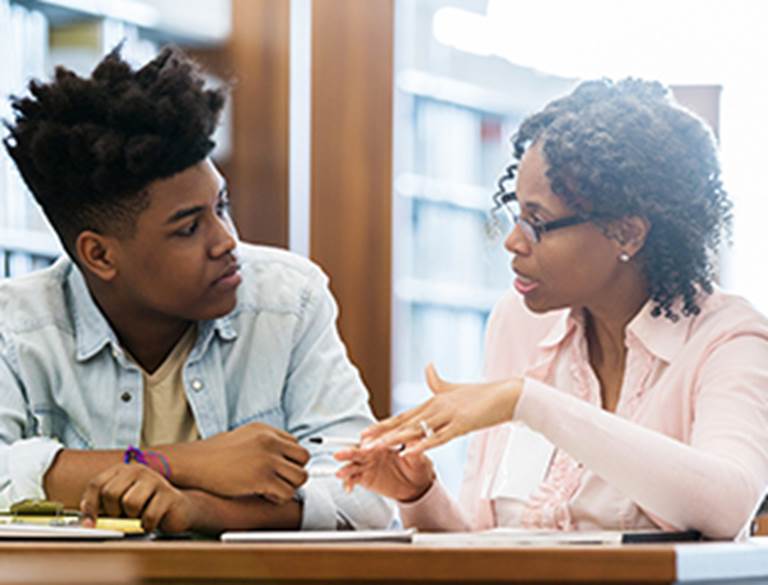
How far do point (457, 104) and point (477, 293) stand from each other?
1.99 ft

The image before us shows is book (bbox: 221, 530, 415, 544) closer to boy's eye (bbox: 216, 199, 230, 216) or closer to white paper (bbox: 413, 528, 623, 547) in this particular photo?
white paper (bbox: 413, 528, 623, 547)

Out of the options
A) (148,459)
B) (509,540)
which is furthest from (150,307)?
(509,540)

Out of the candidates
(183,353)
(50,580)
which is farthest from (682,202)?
(50,580)

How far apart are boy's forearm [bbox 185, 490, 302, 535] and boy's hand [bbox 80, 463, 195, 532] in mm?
27

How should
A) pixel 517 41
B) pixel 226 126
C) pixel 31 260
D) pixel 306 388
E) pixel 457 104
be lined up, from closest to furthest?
pixel 306 388, pixel 31 260, pixel 226 126, pixel 517 41, pixel 457 104

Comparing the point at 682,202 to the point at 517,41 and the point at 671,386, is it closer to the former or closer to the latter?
the point at 671,386

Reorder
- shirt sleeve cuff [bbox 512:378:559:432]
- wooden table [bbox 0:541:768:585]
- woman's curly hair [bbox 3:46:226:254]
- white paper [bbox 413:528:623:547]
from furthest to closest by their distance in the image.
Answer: woman's curly hair [bbox 3:46:226:254]
shirt sleeve cuff [bbox 512:378:559:432]
white paper [bbox 413:528:623:547]
wooden table [bbox 0:541:768:585]

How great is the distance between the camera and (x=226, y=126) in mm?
3109

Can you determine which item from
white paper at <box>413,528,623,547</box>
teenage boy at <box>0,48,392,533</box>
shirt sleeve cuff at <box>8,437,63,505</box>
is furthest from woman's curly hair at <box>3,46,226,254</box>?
white paper at <box>413,528,623,547</box>

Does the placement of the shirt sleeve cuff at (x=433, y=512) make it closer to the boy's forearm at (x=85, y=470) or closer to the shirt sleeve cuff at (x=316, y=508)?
the shirt sleeve cuff at (x=316, y=508)

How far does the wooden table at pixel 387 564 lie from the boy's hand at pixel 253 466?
549 millimetres

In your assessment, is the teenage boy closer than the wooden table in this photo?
No

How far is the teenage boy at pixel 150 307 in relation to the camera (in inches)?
73.2

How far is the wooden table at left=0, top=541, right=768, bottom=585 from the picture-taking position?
97 centimetres
